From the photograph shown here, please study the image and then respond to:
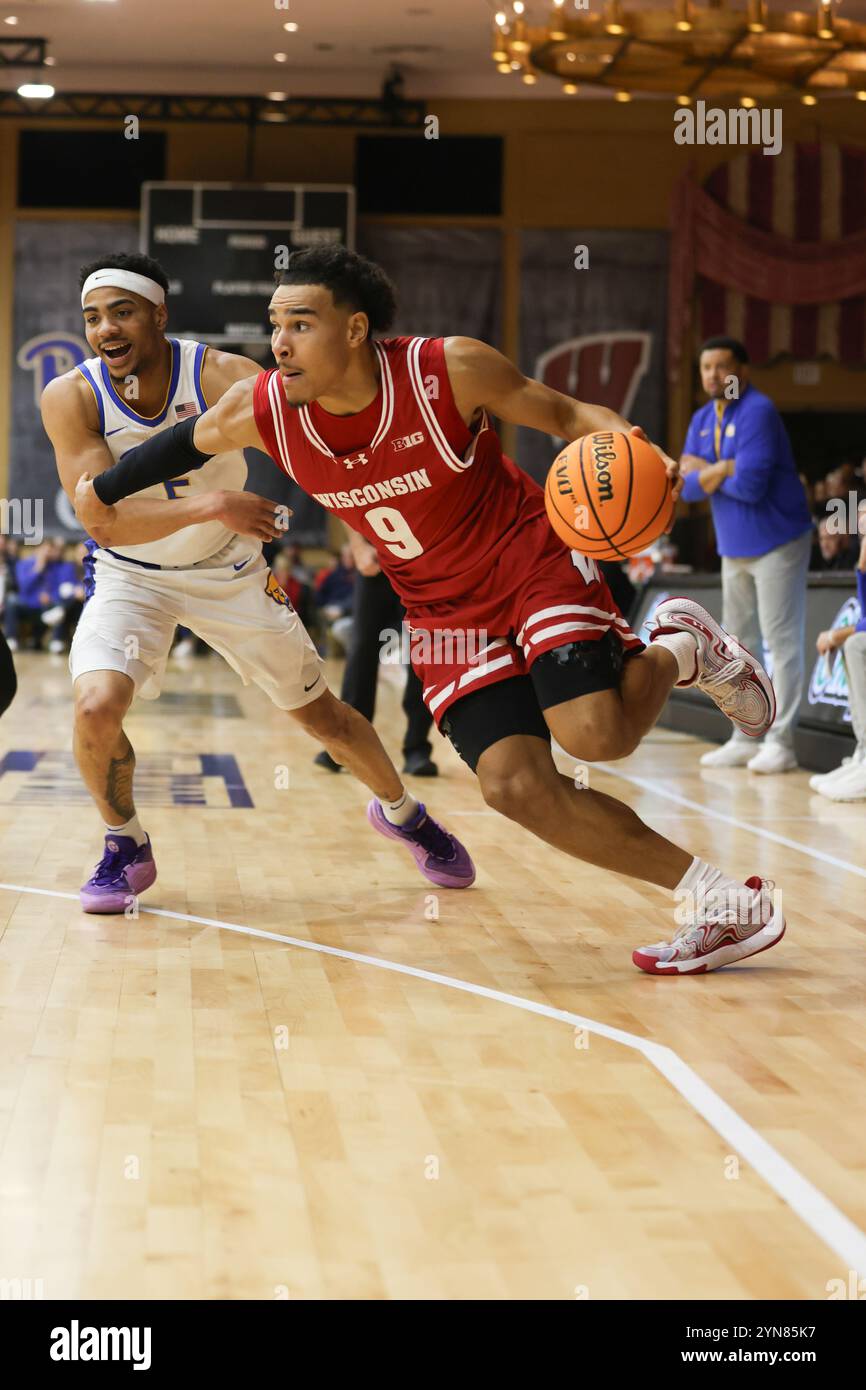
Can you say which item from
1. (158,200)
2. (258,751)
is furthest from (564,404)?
(158,200)

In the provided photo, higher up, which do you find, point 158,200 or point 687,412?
point 158,200

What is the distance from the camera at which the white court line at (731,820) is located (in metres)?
5.10

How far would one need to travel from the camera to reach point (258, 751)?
8.11m

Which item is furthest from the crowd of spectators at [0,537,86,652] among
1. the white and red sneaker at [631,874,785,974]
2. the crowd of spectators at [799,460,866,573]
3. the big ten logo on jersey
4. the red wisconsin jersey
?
the white and red sneaker at [631,874,785,974]

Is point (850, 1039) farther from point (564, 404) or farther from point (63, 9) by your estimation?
point (63, 9)

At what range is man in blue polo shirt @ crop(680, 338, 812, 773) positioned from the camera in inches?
297

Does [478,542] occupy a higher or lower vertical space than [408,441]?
lower

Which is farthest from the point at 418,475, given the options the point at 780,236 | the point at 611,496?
the point at 780,236

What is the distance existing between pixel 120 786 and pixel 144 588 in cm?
58

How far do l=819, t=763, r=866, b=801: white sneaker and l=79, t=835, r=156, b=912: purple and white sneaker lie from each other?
11.2 ft

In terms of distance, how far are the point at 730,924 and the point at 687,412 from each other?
14.5 metres

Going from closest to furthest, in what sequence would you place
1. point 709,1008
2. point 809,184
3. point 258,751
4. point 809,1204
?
point 809,1204 → point 709,1008 → point 258,751 → point 809,184

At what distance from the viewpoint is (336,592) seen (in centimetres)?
1631

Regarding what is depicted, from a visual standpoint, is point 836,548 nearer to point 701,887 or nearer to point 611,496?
point 701,887
